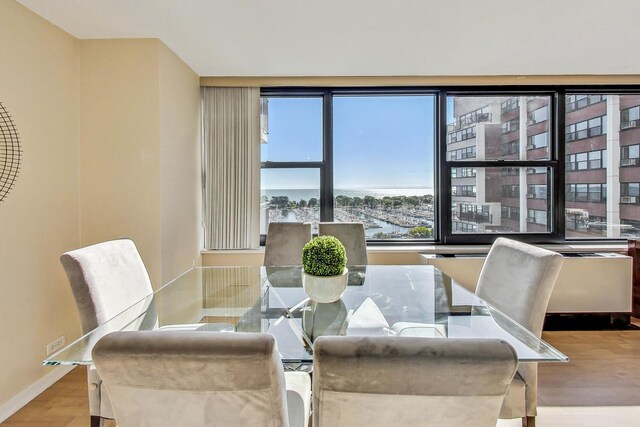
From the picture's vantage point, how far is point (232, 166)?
343 cm

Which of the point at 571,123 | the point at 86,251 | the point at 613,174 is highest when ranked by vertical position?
the point at 571,123

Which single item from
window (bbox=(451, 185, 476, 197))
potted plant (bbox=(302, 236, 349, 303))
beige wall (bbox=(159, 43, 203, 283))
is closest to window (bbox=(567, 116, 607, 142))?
window (bbox=(451, 185, 476, 197))

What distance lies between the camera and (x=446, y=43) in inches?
104

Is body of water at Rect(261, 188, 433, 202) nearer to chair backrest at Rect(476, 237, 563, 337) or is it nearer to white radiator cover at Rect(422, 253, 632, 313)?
white radiator cover at Rect(422, 253, 632, 313)

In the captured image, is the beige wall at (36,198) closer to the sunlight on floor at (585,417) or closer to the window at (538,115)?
the sunlight on floor at (585,417)

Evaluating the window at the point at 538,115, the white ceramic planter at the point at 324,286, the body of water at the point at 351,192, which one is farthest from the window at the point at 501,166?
the white ceramic planter at the point at 324,286

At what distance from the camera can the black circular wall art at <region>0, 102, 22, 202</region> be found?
1.92 m

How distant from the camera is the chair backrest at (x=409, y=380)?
0.69 m

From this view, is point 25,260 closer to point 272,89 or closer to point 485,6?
point 272,89

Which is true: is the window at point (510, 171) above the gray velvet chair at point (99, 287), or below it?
above

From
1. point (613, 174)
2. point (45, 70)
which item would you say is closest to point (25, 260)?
point (45, 70)

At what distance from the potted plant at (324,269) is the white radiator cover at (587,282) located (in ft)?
5.77

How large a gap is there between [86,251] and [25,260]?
899 millimetres

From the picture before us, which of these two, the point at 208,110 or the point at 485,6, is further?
the point at 208,110
